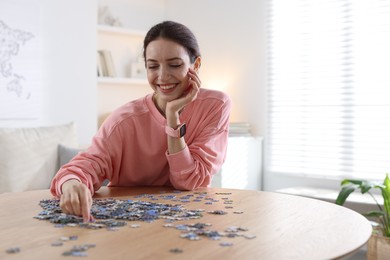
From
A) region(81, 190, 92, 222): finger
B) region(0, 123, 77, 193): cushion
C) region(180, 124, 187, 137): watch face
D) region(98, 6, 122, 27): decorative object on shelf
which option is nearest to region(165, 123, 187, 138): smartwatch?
region(180, 124, 187, 137): watch face

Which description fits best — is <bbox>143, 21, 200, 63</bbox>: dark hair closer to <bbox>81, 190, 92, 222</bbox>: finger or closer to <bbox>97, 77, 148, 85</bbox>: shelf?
<bbox>81, 190, 92, 222</bbox>: finger

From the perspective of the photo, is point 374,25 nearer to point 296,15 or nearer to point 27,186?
point 296,15

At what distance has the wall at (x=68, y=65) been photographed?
15.1ft

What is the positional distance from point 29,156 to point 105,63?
142 cm

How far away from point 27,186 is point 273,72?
2.36 metres

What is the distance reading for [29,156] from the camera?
163 inches

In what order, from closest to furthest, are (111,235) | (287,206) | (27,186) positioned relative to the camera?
(111,235) → (287,206) → (27,186)

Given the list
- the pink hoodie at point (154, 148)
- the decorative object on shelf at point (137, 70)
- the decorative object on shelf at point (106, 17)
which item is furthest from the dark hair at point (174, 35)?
the decorative object on shelf at point (137, 70)

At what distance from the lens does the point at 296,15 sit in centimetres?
481

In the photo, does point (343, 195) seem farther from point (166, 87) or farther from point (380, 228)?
point (166, 87)

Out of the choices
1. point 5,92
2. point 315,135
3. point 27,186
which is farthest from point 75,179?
point 315,135

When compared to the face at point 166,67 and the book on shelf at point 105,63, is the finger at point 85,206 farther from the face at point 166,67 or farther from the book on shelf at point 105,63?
the book on shelf at point 105,63

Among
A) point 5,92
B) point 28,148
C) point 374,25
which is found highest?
point 374,25

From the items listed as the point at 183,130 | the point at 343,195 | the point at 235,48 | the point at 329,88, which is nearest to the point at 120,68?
the point at 235,48
